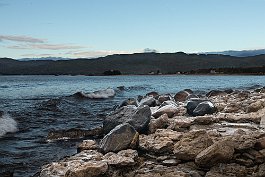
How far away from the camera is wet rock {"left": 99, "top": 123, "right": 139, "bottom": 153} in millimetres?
7719

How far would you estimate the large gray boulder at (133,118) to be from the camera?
9266 mm

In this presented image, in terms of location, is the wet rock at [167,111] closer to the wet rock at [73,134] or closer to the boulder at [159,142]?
the wet rock at [73,134]

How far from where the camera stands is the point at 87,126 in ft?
43.5

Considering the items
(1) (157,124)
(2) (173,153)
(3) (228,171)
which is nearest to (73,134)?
(1) (157,124)

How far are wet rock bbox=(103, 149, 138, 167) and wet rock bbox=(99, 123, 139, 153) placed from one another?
23cm

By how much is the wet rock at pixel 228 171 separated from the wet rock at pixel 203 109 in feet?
15.5

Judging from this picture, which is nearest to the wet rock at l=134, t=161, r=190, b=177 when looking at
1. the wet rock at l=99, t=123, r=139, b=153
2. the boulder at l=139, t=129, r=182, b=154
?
the boulder at l=139, t=129, r=182, b=154

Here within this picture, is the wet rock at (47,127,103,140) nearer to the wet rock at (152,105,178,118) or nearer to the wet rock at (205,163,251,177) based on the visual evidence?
the wet rock at (152,105,178,118)

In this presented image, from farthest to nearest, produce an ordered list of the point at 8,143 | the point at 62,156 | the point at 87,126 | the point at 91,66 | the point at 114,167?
the point at 91,66 < the point at 87,126 < the point at 8,143 < the point at 62,156 < the point at 114,167

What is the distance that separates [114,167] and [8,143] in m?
4.75

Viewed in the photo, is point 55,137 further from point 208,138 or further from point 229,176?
point 229,176

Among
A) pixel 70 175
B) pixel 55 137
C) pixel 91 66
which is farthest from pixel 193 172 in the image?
pixel 91 66

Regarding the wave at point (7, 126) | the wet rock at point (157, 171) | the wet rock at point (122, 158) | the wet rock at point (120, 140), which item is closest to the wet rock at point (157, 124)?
the wet rock at point (120, 140)

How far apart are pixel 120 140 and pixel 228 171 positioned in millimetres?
2424
